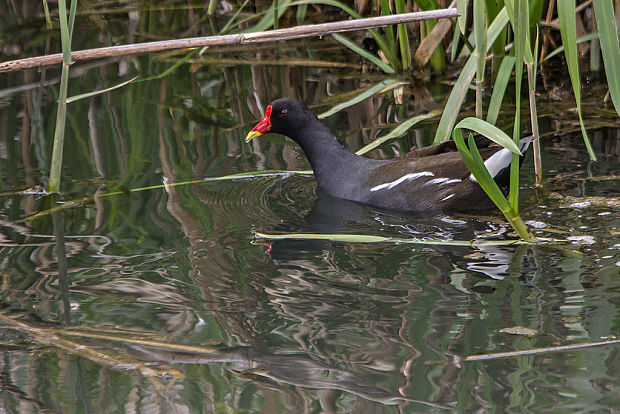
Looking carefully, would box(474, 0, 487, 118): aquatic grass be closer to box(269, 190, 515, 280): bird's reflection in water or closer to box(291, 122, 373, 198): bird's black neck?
box(269, 190, 515, 280): bird's reflection in water

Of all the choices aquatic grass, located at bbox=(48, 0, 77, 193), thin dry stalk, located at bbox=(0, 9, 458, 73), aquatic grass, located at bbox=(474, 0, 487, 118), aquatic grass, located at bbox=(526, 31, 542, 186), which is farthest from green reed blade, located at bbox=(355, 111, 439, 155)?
aquatic grass, located at bbox=(48, 0, 77, 193)

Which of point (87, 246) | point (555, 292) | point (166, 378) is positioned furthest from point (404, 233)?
point (166, 378)

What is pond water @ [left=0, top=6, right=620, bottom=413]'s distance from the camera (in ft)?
7.11

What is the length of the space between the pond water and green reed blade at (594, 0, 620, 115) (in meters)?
0.52

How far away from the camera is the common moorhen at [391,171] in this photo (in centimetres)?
367

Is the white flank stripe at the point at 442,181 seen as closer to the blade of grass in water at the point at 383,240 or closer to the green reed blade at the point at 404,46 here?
the blade of grass in water at the point at 383,240

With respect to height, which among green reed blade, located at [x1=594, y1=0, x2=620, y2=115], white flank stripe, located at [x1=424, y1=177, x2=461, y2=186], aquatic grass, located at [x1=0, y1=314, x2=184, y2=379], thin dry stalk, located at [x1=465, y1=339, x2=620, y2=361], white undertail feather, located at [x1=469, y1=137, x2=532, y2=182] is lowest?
thin dry stalk, located at [x1=465, y1=339, x2=620, y2=361]

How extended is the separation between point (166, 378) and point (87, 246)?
1113 mm

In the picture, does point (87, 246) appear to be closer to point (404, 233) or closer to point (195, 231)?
point (195, 231)

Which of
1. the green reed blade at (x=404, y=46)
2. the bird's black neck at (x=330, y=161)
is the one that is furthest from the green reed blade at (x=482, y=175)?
the green reed blade at (x=404, y=46)

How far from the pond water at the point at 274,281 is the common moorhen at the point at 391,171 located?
0.08 meters

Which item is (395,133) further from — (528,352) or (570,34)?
(528,352)

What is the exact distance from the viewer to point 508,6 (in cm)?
286

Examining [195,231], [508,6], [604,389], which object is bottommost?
[604,389]
